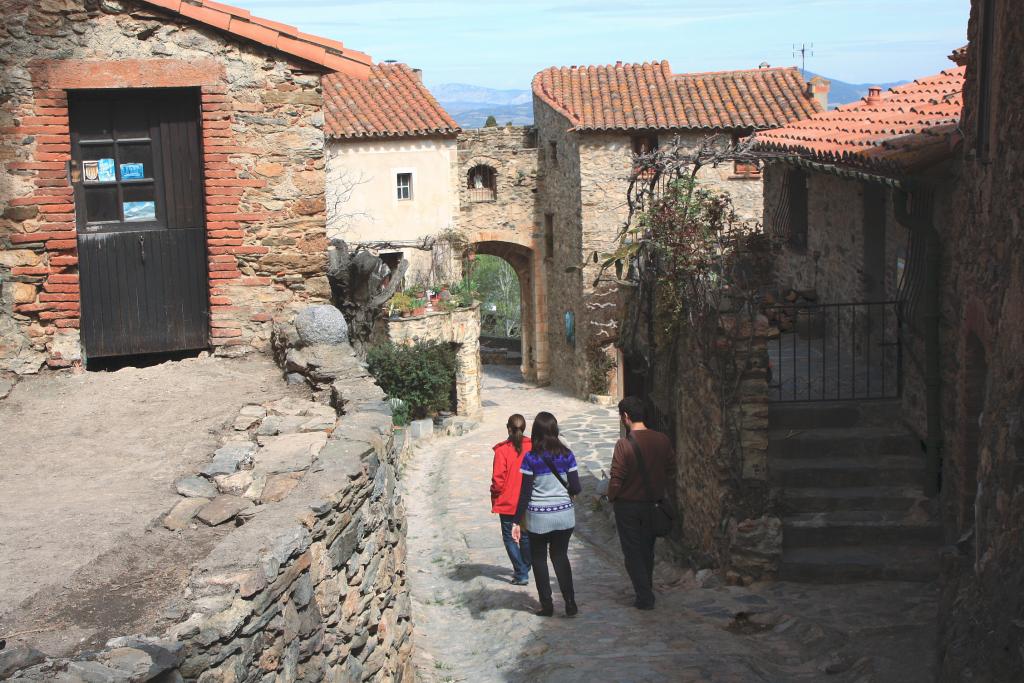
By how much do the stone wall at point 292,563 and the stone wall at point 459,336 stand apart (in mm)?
14643

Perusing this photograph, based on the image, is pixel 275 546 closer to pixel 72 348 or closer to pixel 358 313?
pixel 72 348

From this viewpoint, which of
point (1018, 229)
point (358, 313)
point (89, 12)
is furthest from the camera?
point (358, 313)

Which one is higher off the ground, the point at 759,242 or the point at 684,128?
A: the point at 684,128

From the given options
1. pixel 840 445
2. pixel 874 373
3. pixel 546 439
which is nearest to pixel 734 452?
pixel 840 445

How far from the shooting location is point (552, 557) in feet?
27.5

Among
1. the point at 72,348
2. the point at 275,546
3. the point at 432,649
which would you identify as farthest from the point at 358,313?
the point at 275,546

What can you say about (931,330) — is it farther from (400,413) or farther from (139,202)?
(400,413)

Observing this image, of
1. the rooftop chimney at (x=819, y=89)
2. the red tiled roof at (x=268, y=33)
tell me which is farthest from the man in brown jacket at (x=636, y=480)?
the rooftop chimney at (x=819, y=89)

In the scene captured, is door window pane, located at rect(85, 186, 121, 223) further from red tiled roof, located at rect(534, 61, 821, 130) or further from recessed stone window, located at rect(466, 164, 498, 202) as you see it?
recessed stone window, located at rect(466, 164, 498, 202)

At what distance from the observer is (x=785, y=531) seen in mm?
9234

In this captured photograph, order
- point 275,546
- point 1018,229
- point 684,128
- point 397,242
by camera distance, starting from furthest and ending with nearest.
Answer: point 397,242, point 684,128, point 1018,229, point 275,546

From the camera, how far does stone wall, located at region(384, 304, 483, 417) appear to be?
74.7ft

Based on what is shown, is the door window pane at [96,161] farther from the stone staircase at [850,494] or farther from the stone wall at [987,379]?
the stone wall at [987,379]

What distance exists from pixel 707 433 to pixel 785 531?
1075 millimetres
